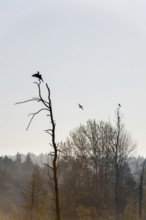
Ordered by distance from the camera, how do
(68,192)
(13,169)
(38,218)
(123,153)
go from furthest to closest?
(13,169) → (68,192) → (123,153) → (38,218)

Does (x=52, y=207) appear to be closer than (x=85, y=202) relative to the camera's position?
Yes

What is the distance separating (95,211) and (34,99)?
32.0 m

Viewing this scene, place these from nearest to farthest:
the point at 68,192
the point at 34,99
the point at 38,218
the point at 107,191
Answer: the point at 34,99 < the point at 38,218 < the point at 68,192 < the point at 107,191

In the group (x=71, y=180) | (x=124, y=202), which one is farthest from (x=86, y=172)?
(x=124, y=202)

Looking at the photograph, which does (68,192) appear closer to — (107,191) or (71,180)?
(71,180)

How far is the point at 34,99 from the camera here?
5.95 metres

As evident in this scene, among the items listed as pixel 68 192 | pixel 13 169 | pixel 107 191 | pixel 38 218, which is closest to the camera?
pixel 38 218

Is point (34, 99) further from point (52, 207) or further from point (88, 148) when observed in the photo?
point (88, 148)

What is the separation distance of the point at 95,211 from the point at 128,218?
336 cm

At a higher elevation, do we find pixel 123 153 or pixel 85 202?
pixel 123 153

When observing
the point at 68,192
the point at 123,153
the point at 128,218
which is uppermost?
the point at 123,153

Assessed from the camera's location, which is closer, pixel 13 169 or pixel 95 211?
pixel 95 211

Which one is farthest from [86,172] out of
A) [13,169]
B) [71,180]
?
[13,169]

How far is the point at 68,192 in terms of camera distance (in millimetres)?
38688
